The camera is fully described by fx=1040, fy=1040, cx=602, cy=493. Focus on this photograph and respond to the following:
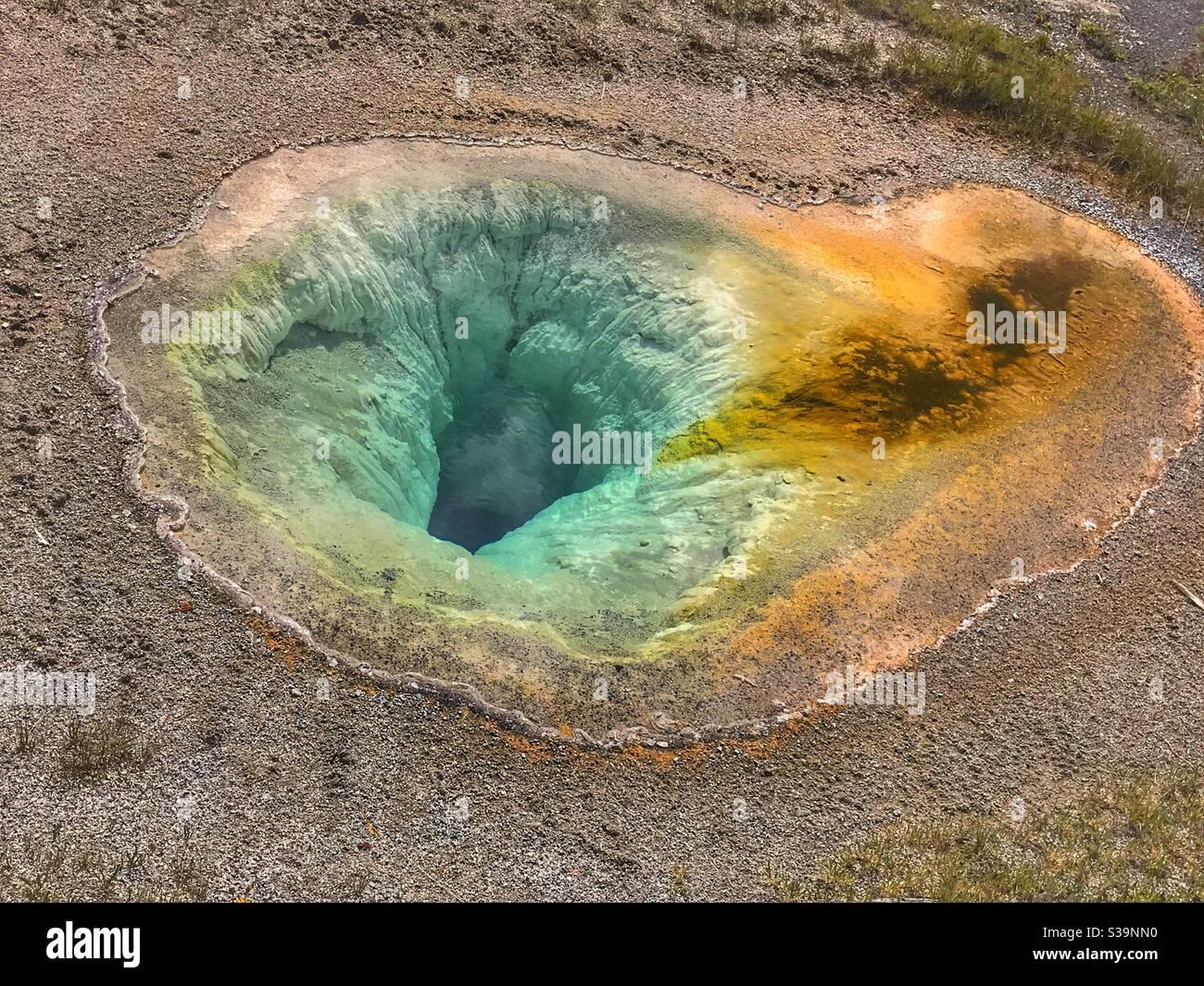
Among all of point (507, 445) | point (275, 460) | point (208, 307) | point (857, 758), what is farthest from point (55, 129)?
point (857, 758)

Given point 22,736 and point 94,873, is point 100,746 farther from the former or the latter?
point 94,873

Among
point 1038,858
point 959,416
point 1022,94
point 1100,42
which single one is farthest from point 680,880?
point 1100,42

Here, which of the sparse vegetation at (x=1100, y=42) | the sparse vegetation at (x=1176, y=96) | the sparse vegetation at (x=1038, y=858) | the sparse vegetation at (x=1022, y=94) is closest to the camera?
the sparse vegetation at (x=1038, y=858)

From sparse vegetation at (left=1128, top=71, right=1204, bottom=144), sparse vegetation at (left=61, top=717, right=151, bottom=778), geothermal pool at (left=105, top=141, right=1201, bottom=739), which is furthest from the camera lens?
sparse vegetation at (left=1128, top=71, right=1204, bottom=144)

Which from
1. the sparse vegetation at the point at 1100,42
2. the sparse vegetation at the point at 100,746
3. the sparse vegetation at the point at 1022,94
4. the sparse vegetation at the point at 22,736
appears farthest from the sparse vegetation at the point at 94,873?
the sparse vegetation at the point at 1100,42

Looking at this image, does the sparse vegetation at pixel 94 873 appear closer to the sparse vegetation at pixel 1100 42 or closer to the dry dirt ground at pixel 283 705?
the dry dirt ground at pixel 283 705

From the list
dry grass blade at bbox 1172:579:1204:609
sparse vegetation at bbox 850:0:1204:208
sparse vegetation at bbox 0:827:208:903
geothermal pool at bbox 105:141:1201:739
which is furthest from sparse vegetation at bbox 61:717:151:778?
sparse vegetation at bbox 850:0:1204:208

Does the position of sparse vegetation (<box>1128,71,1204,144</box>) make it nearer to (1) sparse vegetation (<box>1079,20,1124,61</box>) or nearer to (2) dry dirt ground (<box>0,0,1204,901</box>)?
(1) sparse vegetation (<box>1079,20,1124,61</box>)
